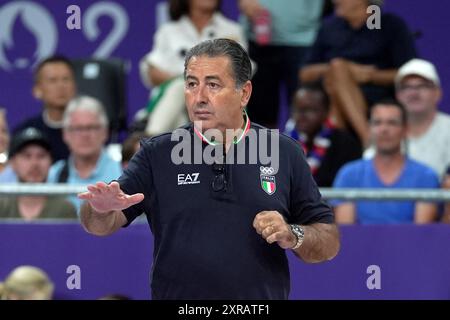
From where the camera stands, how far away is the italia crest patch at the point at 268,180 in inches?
189

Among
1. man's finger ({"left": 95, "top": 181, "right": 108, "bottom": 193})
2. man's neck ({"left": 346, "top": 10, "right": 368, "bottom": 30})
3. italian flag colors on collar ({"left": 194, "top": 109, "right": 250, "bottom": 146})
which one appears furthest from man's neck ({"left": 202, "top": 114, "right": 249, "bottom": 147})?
man's neck ({"left": 346, "top": 10, "right": 368, "bottom": 30})

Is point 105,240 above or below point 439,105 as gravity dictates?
below

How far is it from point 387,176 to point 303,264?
3.39ft

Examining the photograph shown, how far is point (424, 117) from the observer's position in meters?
8.93

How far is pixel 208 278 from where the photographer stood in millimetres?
4723

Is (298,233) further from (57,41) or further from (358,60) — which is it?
(57,41)

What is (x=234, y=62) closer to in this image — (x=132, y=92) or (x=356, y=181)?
(x=356, y=181)

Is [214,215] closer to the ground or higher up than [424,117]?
closer to the ground

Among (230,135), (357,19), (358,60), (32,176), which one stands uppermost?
(357,19)

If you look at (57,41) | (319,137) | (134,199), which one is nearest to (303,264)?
(319,137)

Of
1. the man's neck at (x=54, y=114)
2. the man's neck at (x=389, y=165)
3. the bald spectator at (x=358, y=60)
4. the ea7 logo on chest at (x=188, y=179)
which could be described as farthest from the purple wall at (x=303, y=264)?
the ea7 logo on chest at (x=188, y=179)

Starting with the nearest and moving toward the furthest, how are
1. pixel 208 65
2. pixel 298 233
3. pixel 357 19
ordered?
pixel 298 233 < pixel 208 65 < pixel 357 19
